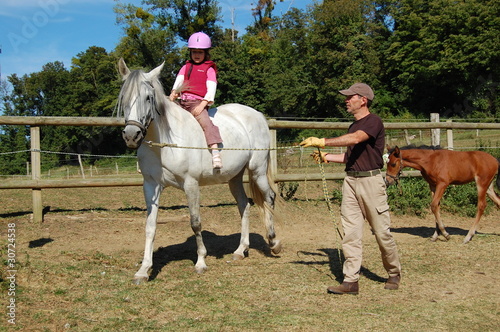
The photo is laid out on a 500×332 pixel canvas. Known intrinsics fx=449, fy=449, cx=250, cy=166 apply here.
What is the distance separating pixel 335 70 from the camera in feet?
140

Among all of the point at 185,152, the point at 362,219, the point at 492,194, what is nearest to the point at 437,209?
the point at 492,194

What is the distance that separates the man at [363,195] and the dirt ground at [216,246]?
280mm

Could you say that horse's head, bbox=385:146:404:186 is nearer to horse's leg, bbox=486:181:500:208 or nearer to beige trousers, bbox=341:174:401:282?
horse's leg, bbox=486:181:500:208

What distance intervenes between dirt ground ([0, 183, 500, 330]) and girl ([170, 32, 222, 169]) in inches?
64.0

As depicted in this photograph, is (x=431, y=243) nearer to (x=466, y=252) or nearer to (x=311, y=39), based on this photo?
(x=466, y=252)

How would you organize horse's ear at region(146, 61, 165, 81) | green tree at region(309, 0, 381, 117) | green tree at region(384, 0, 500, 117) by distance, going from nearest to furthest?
horse's ear at region(146, 61, 165, 81), green tree at region(384, 0, 500, 117), green tree at region(309, 0, 381, 117)

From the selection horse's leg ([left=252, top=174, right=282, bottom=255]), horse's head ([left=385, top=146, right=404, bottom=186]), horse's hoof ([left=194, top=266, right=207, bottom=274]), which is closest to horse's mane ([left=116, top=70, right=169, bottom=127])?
horse's hoof ([left=194, top=266, right=207, bottom=274])

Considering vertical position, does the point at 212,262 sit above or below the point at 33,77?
below

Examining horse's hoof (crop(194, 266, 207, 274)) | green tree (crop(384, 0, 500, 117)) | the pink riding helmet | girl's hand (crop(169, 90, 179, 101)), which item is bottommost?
horse's hoof (crop(194, 266, 207, 274))

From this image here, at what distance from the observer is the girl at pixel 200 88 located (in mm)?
5453

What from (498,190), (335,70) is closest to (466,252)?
(498,190)

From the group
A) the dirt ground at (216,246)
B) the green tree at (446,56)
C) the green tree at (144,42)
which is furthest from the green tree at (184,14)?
the dirt ground at (216,246)

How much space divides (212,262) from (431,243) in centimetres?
364

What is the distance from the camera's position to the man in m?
4.54
